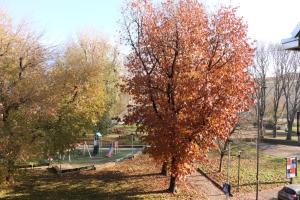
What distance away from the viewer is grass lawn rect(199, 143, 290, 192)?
83.2ft

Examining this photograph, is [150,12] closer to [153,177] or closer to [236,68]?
[236,68]

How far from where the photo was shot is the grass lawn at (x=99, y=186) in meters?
21.8

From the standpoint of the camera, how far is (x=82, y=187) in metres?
23.6

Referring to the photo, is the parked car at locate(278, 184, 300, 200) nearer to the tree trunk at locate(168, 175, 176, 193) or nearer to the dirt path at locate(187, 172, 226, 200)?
the dirt path at locate(187, 172, 226, 200)

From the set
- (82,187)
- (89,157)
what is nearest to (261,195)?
(82,187)

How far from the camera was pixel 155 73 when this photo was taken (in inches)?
880

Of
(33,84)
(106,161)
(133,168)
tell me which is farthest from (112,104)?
(33,84)

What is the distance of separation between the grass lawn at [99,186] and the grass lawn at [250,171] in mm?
3627

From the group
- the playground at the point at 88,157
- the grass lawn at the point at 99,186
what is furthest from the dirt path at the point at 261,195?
the playground at the point at 88,157

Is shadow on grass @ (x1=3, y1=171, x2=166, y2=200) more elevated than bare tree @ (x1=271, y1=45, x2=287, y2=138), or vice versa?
bare tree @ (x1=271, y1=45, x2=287, y2=138)

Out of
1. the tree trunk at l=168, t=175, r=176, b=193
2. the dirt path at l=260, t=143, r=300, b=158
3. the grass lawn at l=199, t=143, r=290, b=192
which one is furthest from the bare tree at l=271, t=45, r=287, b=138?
the tree trunk at l=168, t=175, r=176, b=193

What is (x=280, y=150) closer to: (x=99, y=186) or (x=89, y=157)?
(x=89, y=157)

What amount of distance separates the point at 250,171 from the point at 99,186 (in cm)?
1142

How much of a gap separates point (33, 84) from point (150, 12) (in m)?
7.73
